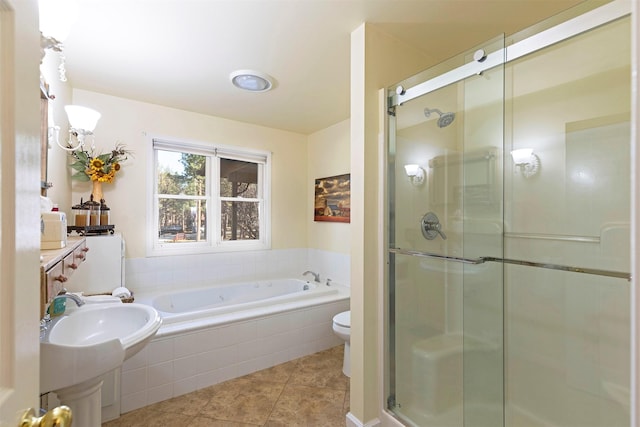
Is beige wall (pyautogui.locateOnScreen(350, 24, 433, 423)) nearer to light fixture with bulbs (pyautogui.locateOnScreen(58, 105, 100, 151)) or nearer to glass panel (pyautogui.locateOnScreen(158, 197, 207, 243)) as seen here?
light fixture with bulbs (pyautogui.locateOnScreen(58, 105, 100, 151))

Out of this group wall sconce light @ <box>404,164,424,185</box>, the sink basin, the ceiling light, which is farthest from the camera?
the ceiling light

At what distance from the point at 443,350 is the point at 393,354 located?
312 millimetres

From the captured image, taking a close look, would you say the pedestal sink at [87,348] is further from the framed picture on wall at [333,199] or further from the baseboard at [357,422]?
the framed picture on wall at [333,199]

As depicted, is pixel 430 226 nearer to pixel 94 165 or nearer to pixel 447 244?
pixel 447 244

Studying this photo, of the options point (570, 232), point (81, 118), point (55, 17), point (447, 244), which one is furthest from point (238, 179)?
point (570, 232)

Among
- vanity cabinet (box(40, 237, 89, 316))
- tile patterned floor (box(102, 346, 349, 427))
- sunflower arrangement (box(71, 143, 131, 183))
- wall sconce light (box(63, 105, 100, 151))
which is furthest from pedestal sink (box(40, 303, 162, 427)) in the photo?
sunflower arrangement (box(71, 143, 131, 183))

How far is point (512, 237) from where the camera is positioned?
1844 mm

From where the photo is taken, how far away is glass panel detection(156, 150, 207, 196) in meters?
3.20

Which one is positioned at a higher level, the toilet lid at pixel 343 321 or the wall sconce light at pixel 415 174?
Result: the wall sconce light at pixel 415 174

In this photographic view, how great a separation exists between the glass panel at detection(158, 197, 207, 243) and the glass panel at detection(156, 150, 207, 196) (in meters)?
0.12

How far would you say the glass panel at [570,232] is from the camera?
1.43 metres

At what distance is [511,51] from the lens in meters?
1.44

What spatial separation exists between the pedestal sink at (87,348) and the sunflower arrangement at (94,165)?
1.38 m

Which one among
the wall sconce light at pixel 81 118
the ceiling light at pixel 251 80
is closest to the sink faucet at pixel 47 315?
the wall sconce light at pixel 81 118
